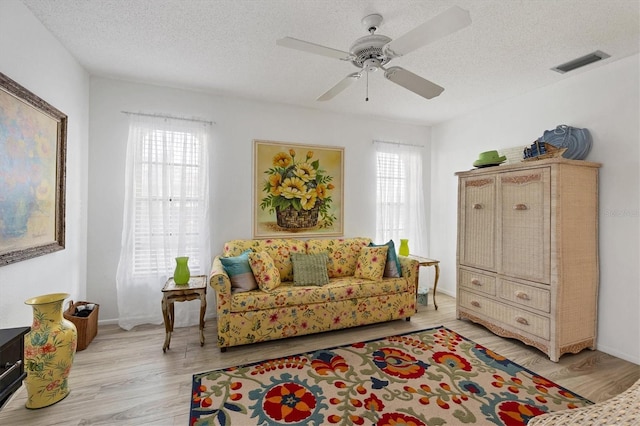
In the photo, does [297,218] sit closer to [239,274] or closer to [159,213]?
[239,274]

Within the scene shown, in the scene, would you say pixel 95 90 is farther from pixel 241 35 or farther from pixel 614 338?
pixel 614 338

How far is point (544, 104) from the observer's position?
3.25m

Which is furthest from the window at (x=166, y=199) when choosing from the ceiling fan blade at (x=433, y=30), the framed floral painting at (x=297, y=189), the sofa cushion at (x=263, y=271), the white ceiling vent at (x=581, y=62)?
the white ceiling vent at (x=581, y=62)

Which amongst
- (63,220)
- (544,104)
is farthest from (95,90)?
(544,104)

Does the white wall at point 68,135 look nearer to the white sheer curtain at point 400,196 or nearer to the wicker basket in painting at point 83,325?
the wicker basket in painting at point 83,325

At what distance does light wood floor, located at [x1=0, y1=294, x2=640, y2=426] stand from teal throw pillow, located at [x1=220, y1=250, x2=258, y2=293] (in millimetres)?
542

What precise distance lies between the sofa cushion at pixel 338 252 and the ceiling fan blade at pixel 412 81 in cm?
206

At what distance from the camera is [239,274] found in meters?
2.90

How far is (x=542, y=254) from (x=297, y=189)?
2651mm

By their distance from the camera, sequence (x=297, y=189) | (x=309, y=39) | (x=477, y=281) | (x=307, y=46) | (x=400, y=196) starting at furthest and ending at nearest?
(x=400, y=196), (x=297, y=189), (x=477, y=281), (x=309, y=39), (x=307, y=46)

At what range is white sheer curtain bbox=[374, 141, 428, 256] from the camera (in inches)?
173

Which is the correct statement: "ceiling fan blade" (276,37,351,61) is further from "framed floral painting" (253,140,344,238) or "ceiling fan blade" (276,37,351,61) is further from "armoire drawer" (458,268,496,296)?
"armoire drawer" (458,268,496,296)

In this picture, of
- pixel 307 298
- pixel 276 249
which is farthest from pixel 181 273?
pixel 307 298

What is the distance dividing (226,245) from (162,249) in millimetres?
679
